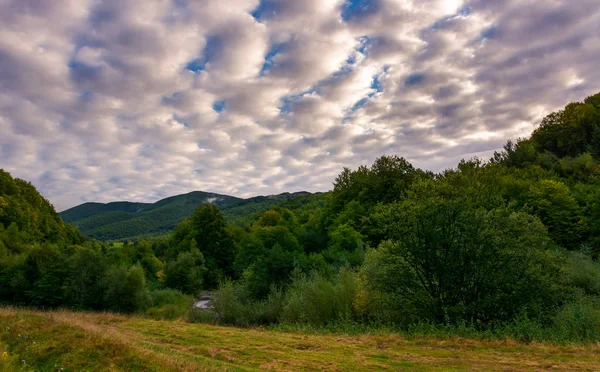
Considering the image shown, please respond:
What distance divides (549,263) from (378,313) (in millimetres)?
11230

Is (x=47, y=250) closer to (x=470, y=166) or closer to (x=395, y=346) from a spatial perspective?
(x=395, y=346)

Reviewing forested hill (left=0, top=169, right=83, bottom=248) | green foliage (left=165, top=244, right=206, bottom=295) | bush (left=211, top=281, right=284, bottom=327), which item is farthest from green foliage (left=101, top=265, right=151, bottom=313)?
forested hill (left=0, top=169, right=83, bottom=248)

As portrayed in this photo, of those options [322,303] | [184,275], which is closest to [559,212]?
[322,303]

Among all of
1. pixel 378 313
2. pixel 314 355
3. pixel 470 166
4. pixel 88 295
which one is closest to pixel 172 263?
pixel 88 295

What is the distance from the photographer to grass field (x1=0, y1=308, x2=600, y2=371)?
1112cm

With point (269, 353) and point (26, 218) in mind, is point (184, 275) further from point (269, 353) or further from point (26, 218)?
point (269, 353)

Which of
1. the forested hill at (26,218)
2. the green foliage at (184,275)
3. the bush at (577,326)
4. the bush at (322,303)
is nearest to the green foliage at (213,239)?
the green foliage at (184,275)

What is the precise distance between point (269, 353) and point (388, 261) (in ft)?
35.3

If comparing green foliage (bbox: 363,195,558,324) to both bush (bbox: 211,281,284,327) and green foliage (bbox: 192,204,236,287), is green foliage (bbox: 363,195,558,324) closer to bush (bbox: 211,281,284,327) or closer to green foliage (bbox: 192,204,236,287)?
bush (bbox: 211,281,284,327)

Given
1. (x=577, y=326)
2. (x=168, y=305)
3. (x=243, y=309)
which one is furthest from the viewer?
(x=168, y=305)

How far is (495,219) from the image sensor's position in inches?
845

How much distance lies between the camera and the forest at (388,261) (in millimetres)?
20047

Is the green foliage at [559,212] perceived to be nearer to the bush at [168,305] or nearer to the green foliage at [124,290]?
the bush at [168,305]

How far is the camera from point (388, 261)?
2211 cm
